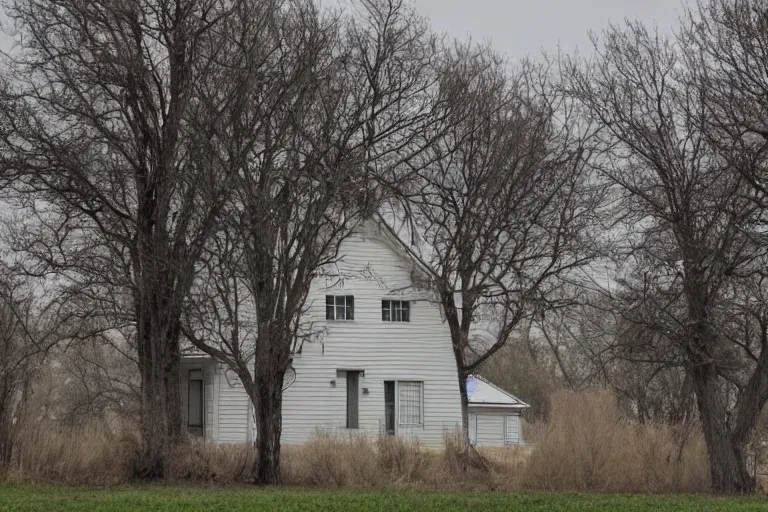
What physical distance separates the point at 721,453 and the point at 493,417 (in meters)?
15.3

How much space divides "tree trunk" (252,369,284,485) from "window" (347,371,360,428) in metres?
9.69

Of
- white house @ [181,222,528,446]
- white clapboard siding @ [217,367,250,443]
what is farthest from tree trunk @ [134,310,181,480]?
white house @ [181,222,528,446]

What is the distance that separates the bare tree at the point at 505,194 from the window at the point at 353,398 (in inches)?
201

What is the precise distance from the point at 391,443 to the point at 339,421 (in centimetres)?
820

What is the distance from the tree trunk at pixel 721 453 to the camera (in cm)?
2000

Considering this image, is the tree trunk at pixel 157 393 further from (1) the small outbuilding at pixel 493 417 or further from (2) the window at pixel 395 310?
(1) the small outbuilding at pixel 493 417

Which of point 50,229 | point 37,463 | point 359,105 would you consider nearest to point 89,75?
point 50,229

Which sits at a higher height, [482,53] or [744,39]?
[482,53]

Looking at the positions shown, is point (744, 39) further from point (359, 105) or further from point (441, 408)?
point (441, 408)

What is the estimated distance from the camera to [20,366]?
20.7 metres

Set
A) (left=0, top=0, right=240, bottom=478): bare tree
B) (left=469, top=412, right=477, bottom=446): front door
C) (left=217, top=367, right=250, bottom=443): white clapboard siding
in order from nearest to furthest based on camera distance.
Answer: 1. (left=0, top=0, right=240, bottom=478): bare tree
2. (left=217, top=367, right=250, bottom=443): white clapboard siding
3. (left=469, top=412, right=477, bottom=446): front door

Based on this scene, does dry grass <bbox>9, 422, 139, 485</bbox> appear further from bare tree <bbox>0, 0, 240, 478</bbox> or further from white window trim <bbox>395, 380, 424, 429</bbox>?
white window trim <bbox>395, 380, 424, 429</bbox>

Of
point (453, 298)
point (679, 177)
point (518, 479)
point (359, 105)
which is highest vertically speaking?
point (359, 105)

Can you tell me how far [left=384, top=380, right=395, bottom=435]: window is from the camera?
29.6 meters
